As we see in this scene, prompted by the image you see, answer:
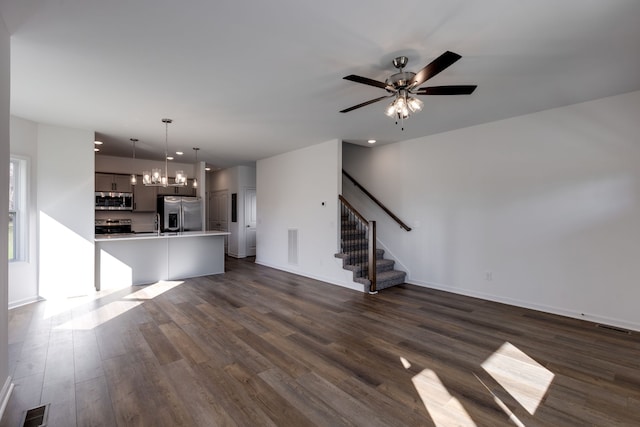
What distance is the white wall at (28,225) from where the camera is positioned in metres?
4.29

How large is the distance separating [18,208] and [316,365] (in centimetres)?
493

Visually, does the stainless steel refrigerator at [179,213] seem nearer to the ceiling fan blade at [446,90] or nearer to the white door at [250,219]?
the white door at [250,219]

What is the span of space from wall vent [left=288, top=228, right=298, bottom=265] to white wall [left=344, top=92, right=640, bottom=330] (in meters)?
2.35

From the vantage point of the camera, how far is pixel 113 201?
7.37m

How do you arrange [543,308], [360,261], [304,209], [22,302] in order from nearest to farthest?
1. [543,308]
2. [22,302]
3. [360,261]
4. [304,209]

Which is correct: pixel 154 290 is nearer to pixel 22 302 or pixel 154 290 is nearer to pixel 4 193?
pixel 22 302

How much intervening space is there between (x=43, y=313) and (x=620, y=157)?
7672mm

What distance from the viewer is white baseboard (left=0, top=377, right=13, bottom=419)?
2072 mm

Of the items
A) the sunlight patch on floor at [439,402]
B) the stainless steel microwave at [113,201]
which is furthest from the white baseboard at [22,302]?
the sunlight patch on floor at [439,402]

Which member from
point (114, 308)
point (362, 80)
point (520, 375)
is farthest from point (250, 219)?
point (520, 375)

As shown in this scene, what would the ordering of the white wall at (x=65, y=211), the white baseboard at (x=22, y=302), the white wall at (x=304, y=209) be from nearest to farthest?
1. the white baseboard at (x=22, y=302)
2. the white wall at (x=65, y=211)
3. the white wall at (x=304, y=209)

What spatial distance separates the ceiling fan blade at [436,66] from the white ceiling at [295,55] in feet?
0.85

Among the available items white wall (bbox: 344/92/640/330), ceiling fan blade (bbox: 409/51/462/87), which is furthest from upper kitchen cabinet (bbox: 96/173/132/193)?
ceiling fan blade (bbox: 409/51/462/87)

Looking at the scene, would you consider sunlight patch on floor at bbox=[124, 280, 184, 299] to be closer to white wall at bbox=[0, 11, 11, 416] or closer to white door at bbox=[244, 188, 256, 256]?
white wall at bbox=[0, 11, 11, 416]
